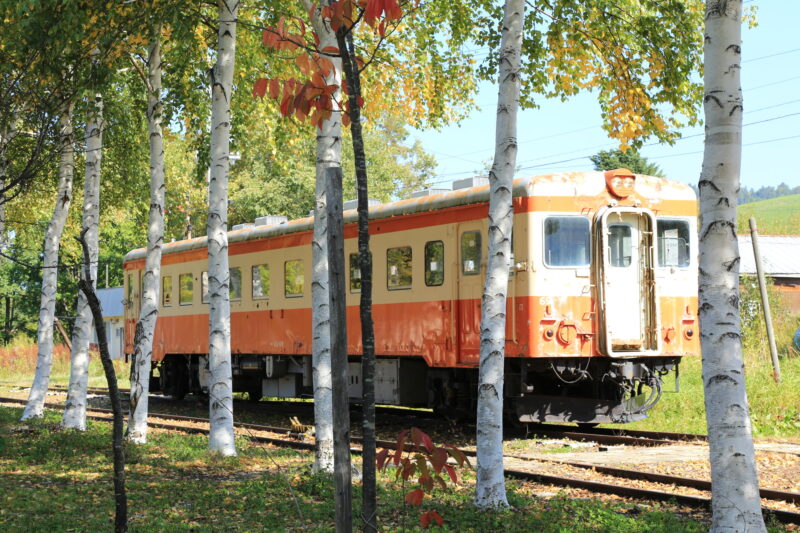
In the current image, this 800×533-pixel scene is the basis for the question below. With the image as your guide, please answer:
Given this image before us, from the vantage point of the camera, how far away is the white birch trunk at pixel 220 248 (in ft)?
42.1

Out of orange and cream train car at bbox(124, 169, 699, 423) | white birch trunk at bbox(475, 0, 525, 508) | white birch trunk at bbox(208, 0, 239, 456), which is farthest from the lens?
orange and cream train car at bbox(124, 169, 699, 423)

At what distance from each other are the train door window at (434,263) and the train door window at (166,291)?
9877mm

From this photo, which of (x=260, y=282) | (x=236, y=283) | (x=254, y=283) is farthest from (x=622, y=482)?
(x=236, y=283)

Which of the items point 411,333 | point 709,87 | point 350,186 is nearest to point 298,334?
point 411,333

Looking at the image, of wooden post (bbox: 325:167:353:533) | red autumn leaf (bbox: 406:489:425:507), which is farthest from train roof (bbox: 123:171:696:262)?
wooden post (bbox: 325:167:353:533)

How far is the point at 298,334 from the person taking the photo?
18641 mm

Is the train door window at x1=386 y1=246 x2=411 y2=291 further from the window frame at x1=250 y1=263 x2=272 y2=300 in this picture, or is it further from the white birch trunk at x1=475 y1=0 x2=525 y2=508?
the white birch trunk at x1=475 y1=0 x2=525 y2=508

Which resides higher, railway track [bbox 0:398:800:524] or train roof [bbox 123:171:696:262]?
train roof [bbox 123:171:696:262]

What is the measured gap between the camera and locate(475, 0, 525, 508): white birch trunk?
8945 millimetres

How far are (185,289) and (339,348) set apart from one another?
60.5ft

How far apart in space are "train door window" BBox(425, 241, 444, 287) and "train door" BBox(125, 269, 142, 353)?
37.8ft

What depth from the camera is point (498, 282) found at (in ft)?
30.1

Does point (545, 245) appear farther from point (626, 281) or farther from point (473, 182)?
point (473, 182)

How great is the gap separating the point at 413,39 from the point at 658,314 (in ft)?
24.0
